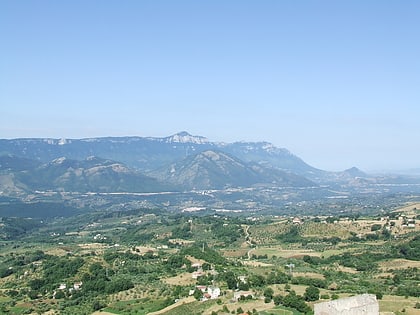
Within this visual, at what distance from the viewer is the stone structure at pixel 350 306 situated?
24.9 m

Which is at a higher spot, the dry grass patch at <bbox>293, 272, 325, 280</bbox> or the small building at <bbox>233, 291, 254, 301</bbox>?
the small building at <bbox>233, 291, 254, 301</bbox>

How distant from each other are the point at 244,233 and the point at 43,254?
49.1 metres

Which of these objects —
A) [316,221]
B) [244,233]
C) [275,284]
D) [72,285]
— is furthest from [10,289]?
[316,221]

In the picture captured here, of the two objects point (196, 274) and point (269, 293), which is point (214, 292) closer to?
point (269, 293)

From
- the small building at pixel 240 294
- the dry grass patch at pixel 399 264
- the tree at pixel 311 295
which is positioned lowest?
the dry grass patch at pixel 399 264

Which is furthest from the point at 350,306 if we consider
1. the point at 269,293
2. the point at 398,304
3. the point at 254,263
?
the point at 254,263

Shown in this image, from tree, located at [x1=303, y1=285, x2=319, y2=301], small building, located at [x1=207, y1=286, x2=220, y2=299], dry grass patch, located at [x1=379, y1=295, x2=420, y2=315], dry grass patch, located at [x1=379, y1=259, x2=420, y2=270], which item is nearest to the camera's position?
dry grass patch, located at [x1=379, y1=295, x2=420, y2=315]

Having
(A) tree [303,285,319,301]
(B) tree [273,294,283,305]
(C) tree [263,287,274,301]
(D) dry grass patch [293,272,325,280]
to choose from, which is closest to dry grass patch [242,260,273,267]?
(D) dry grass patch [293,272,325,280]

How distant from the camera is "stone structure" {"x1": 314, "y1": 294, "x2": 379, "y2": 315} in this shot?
81.6 feet

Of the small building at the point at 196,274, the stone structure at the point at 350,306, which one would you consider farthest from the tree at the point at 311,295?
the stone structure at the point at 350,306

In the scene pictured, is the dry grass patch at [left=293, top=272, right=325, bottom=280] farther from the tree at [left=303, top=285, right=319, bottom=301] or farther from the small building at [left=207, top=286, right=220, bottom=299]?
the small building at [left=207, top=286, right=220, bottom=299]

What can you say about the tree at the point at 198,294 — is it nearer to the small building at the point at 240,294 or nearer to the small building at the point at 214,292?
the small building at the point at 214,292

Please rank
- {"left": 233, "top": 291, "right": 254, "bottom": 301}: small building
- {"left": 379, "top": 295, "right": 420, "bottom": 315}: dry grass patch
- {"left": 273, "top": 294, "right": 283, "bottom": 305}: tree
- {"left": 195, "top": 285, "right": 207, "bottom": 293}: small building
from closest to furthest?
{"left": 379, "top": 295, "right": 420, "bottom": 315}: dry grass patch, {"left": 273, "top": 294, "right": 283, "bottom": 305}: tree, {"left": 233, "top": 291, "right": 254, "bottom": 301}: small building, {"left": 195, "top": 285, "right": 207, "bottom": 293}: small building

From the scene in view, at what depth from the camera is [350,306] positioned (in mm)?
25281
